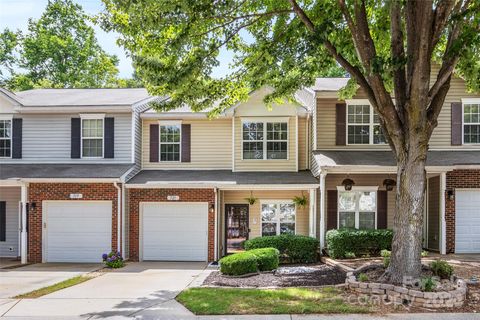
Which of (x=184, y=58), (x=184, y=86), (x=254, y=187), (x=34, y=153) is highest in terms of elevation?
(x=184, y=58)

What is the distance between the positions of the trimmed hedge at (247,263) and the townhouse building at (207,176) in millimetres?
3027

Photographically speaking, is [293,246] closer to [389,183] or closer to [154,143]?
[389,183]

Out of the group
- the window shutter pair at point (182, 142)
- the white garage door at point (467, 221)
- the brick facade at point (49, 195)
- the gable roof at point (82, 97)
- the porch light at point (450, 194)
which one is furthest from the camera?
the window shutter pair at point (182, 142)

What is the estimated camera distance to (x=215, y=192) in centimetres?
1571

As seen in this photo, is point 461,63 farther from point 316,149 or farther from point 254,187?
point 254,187

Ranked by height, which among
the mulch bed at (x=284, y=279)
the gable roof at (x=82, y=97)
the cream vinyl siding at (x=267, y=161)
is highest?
the gable roof at (x=82, y=97)

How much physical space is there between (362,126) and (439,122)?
2805 mm

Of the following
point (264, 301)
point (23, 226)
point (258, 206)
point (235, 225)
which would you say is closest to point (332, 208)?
point (258, 206)

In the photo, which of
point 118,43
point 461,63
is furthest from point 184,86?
point 461,63

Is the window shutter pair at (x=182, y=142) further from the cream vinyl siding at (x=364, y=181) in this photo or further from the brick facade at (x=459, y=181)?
the brick facade at (x=459, y=181)

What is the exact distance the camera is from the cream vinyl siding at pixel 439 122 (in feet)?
52.7

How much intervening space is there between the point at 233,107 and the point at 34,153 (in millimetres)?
7890

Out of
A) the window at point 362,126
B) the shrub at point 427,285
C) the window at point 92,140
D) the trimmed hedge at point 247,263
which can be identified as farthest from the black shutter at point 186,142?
the shrub at point 427,285

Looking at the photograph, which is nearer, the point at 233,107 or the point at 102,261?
the point at 102,261
